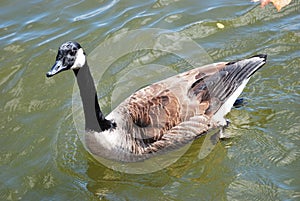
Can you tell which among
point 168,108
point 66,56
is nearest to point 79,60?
point 66,56

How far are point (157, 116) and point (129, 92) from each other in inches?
66.0

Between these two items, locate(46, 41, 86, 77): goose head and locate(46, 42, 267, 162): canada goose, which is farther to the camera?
locate(46, 42, 267, 162): canada goose

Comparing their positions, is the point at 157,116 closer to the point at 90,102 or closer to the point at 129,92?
the point at 90,102

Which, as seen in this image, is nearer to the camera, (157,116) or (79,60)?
(79,60)

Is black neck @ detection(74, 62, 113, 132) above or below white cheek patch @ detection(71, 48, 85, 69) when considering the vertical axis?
below

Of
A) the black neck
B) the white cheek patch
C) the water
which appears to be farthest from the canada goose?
the water

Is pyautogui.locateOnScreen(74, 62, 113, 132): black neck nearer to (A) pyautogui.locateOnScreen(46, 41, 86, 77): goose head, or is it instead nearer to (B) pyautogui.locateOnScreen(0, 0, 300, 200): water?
(A) pyautogui.locateOnScreen(46, 41, 86, 77): goose head

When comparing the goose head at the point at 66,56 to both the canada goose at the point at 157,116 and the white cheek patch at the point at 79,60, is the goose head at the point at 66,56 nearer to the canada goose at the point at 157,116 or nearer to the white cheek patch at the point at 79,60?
the white cheek patch at the point at 79,60

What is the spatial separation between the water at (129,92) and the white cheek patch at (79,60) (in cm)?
167

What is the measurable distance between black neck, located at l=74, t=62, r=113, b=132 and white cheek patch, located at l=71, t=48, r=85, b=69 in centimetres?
10

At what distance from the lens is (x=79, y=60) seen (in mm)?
5824

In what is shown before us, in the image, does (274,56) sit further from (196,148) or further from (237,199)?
(237,199)

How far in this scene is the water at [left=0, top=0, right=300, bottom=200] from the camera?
6.30m

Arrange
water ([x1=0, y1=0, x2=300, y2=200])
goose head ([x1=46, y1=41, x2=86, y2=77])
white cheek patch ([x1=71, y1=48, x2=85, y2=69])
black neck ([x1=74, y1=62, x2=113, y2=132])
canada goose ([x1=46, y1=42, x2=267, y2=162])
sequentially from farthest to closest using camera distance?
1. canada goose ([x1=46, y1=42, x2=267, y2=162])
2. water ([x1=0, y1=0, x2=300, y2=200])
3. black neck ([x1=74, y1=62, x2=113, y2=132])
4. white cheek patch ([x1=71, y1=48, x2=85, y2=69])
5. goose head ([x1=46, y1=41, x2=86, y2=77])
